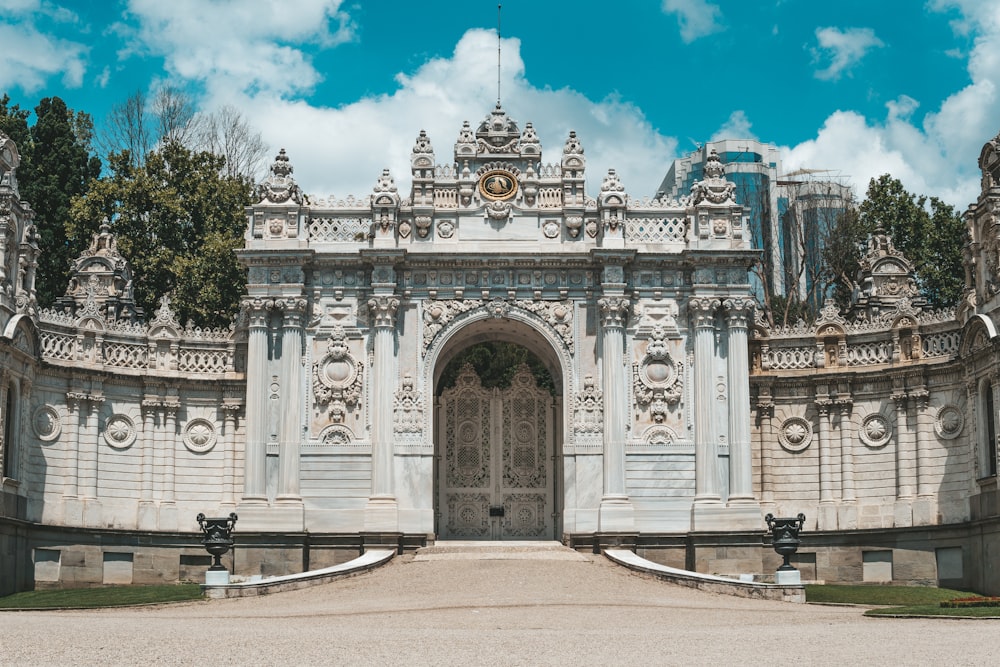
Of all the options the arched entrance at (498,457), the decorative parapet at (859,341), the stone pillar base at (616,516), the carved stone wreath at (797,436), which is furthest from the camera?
the arched entrance at (498,457)

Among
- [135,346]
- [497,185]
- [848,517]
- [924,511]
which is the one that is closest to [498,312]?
[497,185]

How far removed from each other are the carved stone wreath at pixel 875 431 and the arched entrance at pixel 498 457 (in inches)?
303

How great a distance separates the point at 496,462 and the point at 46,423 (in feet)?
37.0

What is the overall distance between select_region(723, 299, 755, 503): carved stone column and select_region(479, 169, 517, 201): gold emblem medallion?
604 centimetres

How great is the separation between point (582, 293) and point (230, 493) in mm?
10330

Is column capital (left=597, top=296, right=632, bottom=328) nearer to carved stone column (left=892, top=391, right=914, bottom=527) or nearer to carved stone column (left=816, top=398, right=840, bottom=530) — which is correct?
carved stone column (left=816, top=398, right=840, bottom=530)

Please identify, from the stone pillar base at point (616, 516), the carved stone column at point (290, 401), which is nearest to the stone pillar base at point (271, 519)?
the carved stone column at point (290, 401)

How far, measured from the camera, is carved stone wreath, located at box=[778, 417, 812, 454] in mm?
38250

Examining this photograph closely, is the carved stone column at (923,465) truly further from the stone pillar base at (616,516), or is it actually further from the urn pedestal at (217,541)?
the urn pedestal at (217,541)

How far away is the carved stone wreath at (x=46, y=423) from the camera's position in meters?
35.9

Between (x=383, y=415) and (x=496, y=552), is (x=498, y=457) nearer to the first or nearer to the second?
(x=383, y=415)

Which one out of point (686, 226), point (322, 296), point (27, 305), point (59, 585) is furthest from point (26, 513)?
point (686, 226)

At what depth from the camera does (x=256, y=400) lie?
3588 cm

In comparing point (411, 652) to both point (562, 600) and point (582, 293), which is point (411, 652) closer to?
point (562, 600)
